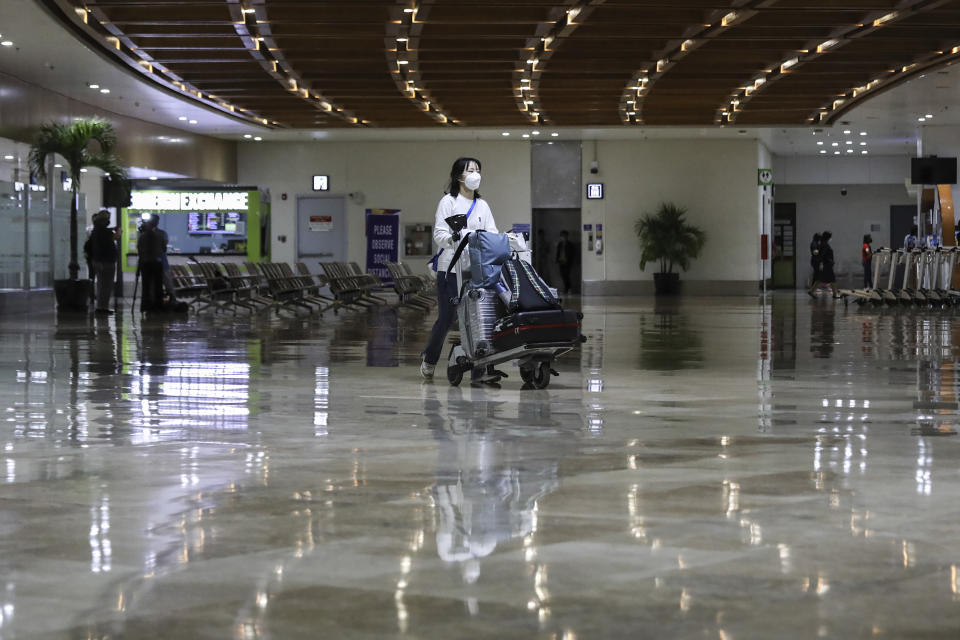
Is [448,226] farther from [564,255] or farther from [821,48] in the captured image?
[564,255]

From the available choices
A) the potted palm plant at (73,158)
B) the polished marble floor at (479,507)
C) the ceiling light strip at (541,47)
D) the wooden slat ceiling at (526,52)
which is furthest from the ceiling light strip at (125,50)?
the polished marble floor at (479,507)

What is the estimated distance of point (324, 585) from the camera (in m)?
2.64

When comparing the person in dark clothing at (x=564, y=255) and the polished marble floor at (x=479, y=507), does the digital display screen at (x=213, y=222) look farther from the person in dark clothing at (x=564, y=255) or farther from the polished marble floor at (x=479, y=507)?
the polished marble floor at (x=479, y=507)

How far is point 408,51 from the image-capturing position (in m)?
16.7

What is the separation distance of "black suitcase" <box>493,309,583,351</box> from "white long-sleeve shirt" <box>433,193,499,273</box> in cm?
49

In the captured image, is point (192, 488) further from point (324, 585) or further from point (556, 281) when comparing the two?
point (556, 281)

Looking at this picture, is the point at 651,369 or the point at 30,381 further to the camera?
the point at 651,369

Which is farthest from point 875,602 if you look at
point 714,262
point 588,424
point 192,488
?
point 714,262

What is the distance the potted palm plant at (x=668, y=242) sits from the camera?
29016mm

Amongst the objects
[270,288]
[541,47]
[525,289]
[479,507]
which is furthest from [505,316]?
[270,288]

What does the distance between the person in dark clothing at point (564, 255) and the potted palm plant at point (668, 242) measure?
1.63 meters

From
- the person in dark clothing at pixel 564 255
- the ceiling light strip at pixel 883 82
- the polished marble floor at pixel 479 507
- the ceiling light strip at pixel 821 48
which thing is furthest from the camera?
the person in dark clothing at pixel 564 255

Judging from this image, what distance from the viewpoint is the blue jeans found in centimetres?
741

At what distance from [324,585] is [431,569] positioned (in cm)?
25
